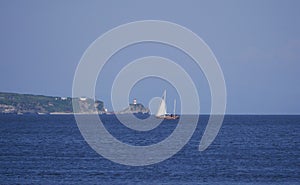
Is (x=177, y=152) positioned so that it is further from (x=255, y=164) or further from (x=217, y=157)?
(x=255, y=164)

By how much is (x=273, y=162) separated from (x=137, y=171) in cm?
1901

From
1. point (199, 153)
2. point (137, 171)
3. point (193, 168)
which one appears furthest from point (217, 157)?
point (137, 171)

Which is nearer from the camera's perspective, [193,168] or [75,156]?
[193,168]

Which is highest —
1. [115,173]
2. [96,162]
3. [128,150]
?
[128,150]

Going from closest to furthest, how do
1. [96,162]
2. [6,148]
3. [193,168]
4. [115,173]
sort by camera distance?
[115,173], [193,168], [96,162], [6,148]

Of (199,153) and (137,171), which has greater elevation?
(199,153)

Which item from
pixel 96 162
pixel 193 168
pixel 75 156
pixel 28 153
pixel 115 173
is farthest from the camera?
pixel 28 153

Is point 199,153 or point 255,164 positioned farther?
point 199,153

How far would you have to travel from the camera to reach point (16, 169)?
68750 millimetres

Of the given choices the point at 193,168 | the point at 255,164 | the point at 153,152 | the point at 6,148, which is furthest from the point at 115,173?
the point at 6,148

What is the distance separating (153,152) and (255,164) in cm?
1915

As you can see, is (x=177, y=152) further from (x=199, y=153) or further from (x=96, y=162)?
(x=96, y=162)

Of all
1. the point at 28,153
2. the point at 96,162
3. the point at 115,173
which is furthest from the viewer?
the point at 28,153

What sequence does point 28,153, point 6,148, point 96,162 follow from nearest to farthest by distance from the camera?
point 96,162 → point 28,153 → point 6,148
